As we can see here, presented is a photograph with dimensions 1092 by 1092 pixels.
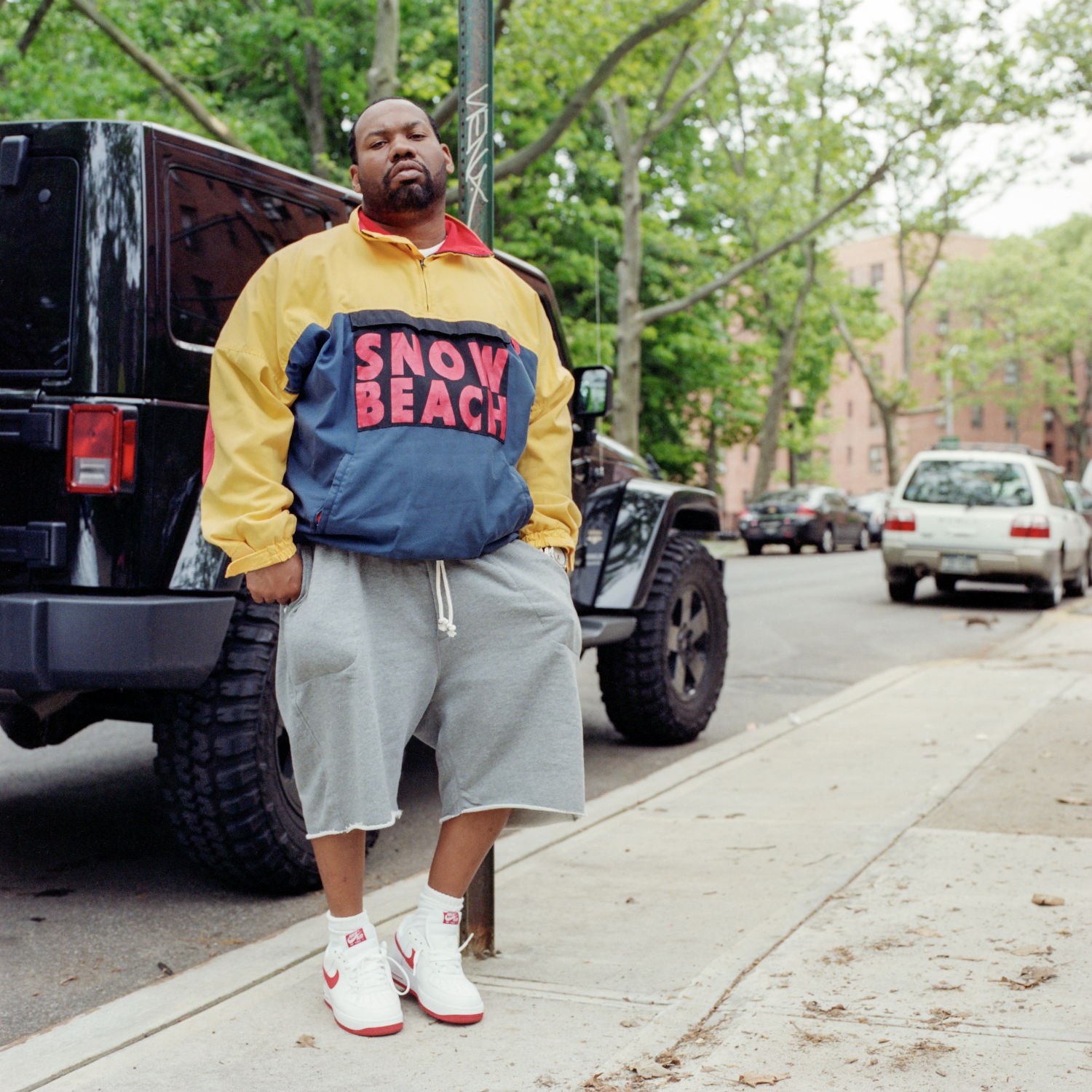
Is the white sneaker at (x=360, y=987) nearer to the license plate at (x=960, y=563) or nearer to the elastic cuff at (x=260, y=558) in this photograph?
the elastic cuff at (x=260, y=558)

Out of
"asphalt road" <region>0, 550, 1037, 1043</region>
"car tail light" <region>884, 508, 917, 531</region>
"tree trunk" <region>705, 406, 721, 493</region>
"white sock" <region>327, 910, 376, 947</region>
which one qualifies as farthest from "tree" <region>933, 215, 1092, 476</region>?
"white sock" <region>327, 910, 376, 947</region>

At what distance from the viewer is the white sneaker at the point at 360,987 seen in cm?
286

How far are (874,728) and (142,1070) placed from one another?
181 inches

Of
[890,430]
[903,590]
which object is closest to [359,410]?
[903,590]

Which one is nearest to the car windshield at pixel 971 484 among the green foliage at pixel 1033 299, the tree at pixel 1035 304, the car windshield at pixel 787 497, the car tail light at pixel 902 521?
the car tail light at pixel 902 521

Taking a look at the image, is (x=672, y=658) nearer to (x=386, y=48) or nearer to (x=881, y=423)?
(x=386, y=48)

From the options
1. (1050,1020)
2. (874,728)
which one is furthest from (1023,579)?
(1050,1020)

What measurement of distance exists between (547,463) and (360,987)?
118 cm

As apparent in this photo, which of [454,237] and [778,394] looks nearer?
[454,237]

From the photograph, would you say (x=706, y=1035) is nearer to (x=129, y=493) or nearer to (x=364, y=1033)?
(x=364, y=1033)

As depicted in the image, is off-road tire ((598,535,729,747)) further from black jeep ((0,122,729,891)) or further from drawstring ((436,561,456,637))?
drawstring ((436,561,456,637))

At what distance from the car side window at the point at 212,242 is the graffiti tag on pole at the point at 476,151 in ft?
2.99

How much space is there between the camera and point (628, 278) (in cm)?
2469

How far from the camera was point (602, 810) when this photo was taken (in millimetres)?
4957
